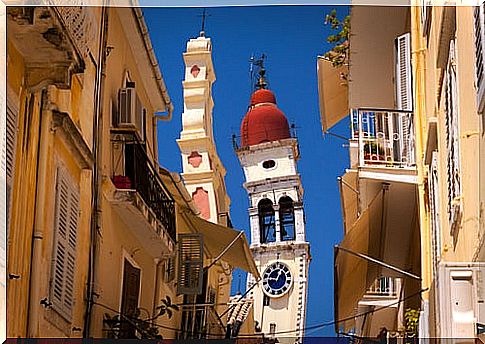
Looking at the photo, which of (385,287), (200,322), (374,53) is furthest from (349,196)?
(385,287)

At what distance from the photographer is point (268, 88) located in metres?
10.8

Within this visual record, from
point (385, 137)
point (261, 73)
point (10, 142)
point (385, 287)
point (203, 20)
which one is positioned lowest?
point (385, 287)

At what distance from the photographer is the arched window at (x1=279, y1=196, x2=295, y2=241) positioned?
11.0 meters

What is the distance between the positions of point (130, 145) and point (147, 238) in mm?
785

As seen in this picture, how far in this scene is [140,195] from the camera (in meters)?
10.2

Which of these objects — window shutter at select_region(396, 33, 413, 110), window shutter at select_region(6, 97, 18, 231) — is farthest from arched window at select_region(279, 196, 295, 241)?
window shutter at select_region(6, 97, 18, 231)

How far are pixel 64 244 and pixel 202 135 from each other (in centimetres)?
256

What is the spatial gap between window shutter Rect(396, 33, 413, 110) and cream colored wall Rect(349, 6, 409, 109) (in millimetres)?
406

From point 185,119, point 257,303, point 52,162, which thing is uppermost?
point 185,119

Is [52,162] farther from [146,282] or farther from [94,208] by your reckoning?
[146,282]

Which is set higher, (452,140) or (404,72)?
(404,72)

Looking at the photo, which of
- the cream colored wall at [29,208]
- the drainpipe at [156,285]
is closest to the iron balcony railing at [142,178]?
the drainpipe at [156,285]

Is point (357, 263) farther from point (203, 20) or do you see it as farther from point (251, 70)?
point (203, 20)

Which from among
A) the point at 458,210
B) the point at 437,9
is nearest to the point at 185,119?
the point at 437,9
